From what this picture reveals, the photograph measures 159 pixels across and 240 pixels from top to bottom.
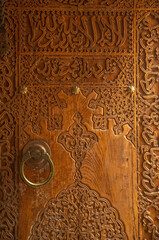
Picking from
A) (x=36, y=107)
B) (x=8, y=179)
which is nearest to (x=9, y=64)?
(x=36, y=107)

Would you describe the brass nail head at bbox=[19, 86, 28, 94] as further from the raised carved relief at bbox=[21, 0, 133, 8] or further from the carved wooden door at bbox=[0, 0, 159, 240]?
the raised carved relief at bbox=[21, 0, 133, 8]

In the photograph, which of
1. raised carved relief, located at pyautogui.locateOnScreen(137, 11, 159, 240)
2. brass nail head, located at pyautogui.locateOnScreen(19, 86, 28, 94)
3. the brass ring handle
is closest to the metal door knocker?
the brass ring handle

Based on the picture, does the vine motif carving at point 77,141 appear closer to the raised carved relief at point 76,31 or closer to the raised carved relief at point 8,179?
the raised carved relief at point 8,179

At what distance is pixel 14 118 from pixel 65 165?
387 mm

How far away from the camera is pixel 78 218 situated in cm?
117

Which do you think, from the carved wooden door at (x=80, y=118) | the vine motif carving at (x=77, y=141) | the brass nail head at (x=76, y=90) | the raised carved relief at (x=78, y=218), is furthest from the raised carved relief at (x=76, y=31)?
the raised carved relief at (x=78, y=218)

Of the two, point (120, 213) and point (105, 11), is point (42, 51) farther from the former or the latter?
point (120, 213)

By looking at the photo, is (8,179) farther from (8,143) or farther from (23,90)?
(23,90)

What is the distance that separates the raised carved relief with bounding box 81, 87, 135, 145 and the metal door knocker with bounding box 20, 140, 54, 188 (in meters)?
0.31

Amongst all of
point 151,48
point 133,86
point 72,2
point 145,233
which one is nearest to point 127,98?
point 133,86

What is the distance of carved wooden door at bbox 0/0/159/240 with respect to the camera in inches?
46.3

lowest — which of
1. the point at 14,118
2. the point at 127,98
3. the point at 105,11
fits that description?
the point at 14,118

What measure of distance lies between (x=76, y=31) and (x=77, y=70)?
0.71 feet

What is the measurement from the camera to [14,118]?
3.90 ft
